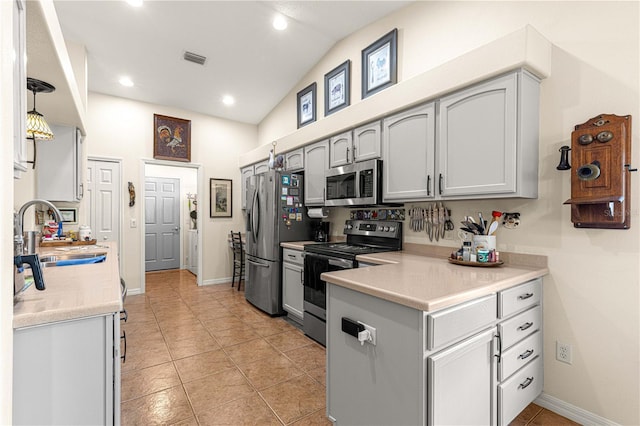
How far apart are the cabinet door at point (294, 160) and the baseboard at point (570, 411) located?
316 centimetres

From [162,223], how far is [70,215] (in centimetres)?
304

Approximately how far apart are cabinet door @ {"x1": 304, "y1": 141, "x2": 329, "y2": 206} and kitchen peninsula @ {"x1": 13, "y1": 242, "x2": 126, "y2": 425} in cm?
259

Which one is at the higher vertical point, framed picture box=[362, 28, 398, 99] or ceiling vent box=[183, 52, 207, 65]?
ceiling vent box=[183, 52, 207, 65]

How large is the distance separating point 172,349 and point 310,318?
1322mm

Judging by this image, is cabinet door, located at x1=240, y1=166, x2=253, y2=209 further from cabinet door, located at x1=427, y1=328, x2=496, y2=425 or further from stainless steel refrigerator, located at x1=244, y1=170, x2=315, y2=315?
cabinet door, located at x1=427, y1=328, x2=496, y2=425

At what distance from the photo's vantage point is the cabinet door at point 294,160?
397 cm

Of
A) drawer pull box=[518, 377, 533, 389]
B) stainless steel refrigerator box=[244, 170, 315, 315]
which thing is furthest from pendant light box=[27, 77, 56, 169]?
drawer pull box=[518, 377, 533, 389]

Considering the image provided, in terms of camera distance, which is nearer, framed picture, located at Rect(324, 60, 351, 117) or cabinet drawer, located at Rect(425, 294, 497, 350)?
cabinet drawer, located at Rect(425, 294, 497, 350)

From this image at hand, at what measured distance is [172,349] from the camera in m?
2.83

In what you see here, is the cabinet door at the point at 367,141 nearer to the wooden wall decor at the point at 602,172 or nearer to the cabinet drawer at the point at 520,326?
the wooden wall decor at the point at 602,172

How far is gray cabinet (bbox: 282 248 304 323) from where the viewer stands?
3.35 m

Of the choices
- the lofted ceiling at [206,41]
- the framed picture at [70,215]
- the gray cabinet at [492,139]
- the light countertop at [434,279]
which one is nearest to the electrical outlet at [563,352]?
the light countertop at [434,279]

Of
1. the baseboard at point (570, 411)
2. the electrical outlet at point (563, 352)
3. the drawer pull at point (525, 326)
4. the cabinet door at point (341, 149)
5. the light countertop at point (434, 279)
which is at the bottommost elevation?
the baseboard at point (570, 411)

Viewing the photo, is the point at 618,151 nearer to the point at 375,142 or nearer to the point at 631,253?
the point at 631,253
